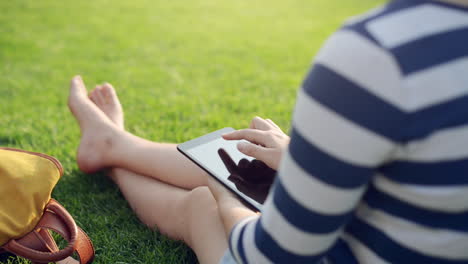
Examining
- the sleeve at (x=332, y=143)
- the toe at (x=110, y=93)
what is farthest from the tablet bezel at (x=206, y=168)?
the toe at (x=110, y=93)

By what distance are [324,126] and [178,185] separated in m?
0.93

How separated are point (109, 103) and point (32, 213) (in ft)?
2.81

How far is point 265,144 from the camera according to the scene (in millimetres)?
1122

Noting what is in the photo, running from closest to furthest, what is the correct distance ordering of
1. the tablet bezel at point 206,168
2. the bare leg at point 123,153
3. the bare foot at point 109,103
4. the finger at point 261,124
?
the tablet bezel at point 206,168
the finger at point 261,124
the bare leg at point 123,153
the bare foot at point 109,103

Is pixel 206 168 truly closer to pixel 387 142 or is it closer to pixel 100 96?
pixel 387 142

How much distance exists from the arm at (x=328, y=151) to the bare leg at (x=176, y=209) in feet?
1.36

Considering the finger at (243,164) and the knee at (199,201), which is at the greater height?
the finger at (243,164)

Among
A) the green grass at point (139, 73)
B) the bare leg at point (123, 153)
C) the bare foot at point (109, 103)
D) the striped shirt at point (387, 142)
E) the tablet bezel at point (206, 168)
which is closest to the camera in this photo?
the striped shirt at point (387, 142)

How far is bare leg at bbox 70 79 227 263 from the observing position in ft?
3.75

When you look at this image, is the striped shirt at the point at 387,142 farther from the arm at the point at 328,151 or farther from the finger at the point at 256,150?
the finger at the point at 256,150

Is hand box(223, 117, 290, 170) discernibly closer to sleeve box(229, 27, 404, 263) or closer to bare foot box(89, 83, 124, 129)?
sleeve box(229, 27, 404, 263)

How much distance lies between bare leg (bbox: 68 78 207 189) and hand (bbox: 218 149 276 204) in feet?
0.76

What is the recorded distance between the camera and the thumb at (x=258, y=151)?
109cm

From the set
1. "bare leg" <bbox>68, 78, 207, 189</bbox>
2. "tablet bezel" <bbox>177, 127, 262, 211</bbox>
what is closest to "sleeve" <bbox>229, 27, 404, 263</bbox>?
"tablet bezel" <bbox>177, 127, 262, 211</bbox>
